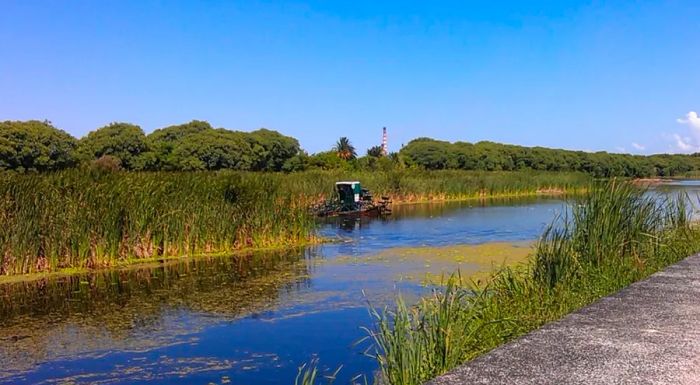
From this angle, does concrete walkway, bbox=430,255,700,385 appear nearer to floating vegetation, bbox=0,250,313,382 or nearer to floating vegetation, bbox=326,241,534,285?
floating vegetation, bbox=0,250,313,382

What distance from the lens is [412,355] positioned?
4488 millimetres

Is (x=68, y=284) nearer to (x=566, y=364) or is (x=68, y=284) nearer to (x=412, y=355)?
(x=412, y=355)

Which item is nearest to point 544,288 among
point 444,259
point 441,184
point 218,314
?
point 218,314

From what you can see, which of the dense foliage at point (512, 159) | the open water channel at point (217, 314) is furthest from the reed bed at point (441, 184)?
the dense foliage at point (512, 159)

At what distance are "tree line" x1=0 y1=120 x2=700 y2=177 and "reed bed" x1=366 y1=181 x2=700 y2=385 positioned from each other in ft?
3.91

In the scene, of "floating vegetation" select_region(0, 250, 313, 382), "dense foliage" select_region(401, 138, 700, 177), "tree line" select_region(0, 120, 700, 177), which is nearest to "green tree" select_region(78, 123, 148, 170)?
"tree line" select_region(0, 120, 700, 177)

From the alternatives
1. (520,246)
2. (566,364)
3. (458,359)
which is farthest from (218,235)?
(566,364)

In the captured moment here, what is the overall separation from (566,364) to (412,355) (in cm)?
147

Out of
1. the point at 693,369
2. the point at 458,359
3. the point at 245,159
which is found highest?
the point at 245,159

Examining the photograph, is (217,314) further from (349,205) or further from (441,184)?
(441,184)

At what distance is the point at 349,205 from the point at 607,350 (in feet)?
67.7

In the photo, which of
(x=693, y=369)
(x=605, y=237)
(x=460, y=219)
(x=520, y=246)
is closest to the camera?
(x=693, y=369)

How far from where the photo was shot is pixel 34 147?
34.9 m

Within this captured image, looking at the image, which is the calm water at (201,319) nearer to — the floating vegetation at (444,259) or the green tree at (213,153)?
the floating vegetation at (444,259)
